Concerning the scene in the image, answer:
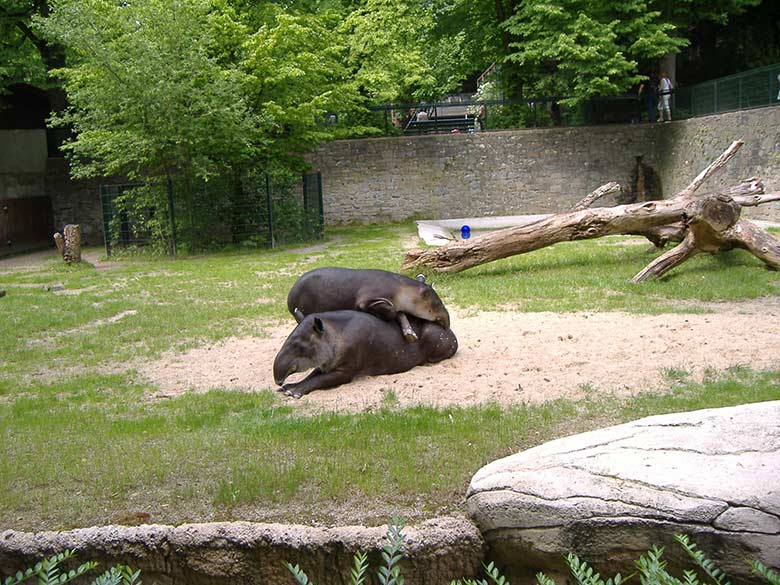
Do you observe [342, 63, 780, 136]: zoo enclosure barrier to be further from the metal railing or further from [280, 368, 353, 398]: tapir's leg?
[280, 368, 353, 398]: tapir's leg

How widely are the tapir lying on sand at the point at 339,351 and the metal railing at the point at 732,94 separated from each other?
1662cm

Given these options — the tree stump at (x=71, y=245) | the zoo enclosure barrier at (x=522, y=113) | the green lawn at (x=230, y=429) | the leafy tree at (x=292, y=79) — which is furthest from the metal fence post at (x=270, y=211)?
the green lawn at (x=230, y=429)

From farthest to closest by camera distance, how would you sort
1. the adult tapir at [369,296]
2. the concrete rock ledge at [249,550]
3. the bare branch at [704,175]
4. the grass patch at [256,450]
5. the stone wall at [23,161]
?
the stone wall at [23,161], the bare branch at [704,175], the adult tapir at [369,296], the grass patch at [256,450], the concrete rock ledge at [249,550]

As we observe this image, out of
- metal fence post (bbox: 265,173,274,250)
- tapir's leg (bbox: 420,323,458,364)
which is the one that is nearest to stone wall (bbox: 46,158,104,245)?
metal fence post (bbox: 265,173,274,250)

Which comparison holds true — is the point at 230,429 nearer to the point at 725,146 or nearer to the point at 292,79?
the point at 292,79

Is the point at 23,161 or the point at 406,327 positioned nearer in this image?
the point at 406,327

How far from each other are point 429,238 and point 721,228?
8037 millimetres

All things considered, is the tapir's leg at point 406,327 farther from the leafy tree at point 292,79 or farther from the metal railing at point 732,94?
the metal railing at point 732,94

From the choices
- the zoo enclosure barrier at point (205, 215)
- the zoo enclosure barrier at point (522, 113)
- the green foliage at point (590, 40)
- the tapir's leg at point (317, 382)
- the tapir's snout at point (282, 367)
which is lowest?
the tapir's leg at point (317, 382)

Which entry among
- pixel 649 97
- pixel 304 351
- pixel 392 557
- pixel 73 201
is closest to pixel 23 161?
pixel 73 201

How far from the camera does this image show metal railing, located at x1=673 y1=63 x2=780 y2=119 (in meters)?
20.8

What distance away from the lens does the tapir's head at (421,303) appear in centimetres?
757

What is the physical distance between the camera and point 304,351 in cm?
702

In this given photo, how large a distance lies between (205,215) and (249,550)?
1685 cm
